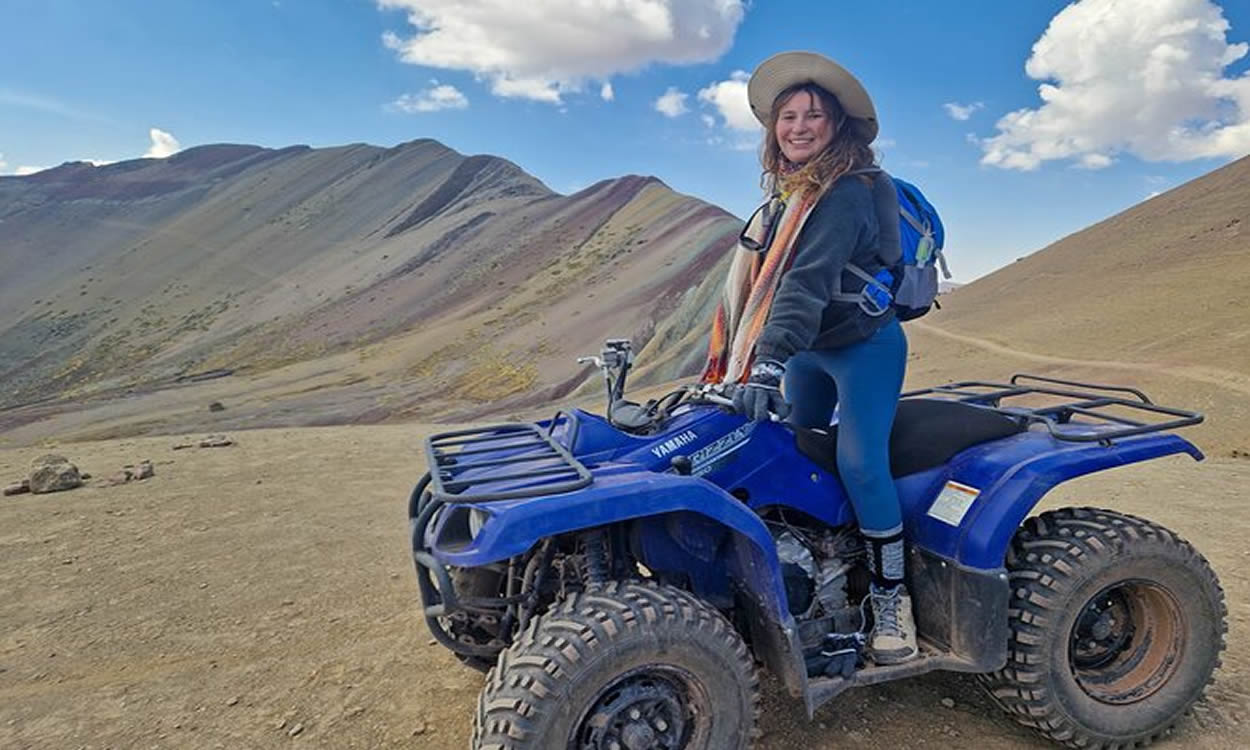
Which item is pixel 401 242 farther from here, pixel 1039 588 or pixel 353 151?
pixel 1039 588

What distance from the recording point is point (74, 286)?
40.8 meters

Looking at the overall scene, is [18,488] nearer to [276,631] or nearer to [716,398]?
[276,631]

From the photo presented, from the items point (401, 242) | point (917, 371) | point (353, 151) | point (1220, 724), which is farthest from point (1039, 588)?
point (353, 151)

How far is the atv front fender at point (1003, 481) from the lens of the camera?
2.51 meters

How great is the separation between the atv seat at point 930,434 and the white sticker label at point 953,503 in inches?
4.5

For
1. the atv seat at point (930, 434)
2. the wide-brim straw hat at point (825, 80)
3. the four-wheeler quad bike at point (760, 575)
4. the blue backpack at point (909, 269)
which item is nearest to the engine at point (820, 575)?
the four-wheeler quad bike at point (760, 575)

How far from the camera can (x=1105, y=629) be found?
277 centimetres

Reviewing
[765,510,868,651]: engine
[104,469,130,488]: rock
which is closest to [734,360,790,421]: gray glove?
[765,510,868,651]: engine

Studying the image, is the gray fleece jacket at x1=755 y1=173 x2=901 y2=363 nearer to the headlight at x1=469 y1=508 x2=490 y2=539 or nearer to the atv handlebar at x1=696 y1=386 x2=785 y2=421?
the atv handlebar at x1=696 y1=386 x2=785 y2=421

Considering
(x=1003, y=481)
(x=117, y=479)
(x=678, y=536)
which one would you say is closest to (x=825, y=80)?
(x=1003, y=481)

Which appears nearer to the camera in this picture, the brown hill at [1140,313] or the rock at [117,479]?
the rock at [117,479]

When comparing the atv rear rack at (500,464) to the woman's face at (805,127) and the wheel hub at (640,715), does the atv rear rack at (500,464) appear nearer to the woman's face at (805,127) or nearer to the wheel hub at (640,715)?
the wheel hub at (640,715)

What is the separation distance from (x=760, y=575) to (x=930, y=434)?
0.95 m

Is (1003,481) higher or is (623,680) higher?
(1003,481)
